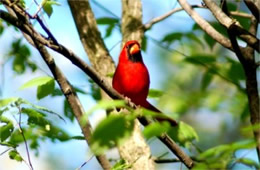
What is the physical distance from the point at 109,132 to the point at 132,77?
2394 mm

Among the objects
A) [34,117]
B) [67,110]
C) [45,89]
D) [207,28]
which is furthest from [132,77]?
[34,117]

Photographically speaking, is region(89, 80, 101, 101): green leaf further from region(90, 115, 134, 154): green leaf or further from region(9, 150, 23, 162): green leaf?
region(90, 115, 134, 154): green leaf

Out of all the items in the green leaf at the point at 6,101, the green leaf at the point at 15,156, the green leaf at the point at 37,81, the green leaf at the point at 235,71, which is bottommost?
the green leaf at the point at 235,71

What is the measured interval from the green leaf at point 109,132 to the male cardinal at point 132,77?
1979 mm

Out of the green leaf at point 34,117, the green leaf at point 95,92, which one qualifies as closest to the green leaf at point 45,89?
the green leaf at point 34,117

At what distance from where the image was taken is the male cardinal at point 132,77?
340cm

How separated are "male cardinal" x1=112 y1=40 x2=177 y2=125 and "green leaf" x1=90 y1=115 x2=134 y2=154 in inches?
77.9

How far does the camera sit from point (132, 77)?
365cm

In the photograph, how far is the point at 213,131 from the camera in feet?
22.3

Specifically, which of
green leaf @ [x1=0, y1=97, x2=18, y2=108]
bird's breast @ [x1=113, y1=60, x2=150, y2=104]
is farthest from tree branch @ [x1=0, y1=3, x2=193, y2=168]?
bird's breast @ [x1=113, y1=60, x2=150, y2=104]

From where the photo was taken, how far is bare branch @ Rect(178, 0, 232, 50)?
7.77 feet

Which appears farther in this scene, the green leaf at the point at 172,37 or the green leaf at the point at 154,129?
the green leaf at the point at 172,37

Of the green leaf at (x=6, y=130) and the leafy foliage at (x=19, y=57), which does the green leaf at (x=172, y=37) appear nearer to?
the leafy foliage at (x=19, y=57)

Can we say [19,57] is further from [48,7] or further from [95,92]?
[48,7]
